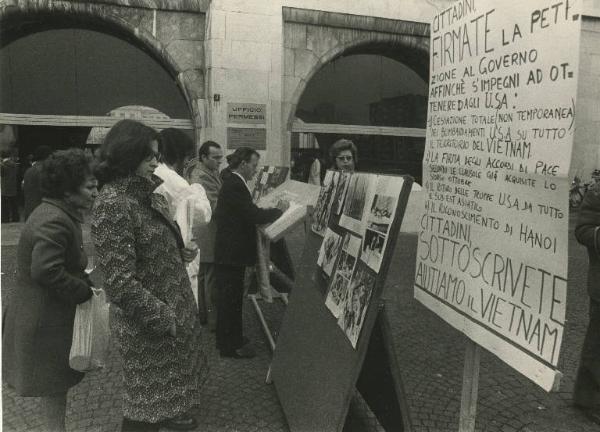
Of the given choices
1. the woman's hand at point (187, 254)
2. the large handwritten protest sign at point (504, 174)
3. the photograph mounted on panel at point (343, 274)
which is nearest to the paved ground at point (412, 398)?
the photograph mounted on panel at point (343, 274)

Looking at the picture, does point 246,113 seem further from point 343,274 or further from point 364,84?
point 343,274

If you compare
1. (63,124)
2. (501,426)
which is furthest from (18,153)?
(501,426)

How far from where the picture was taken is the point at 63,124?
955cm

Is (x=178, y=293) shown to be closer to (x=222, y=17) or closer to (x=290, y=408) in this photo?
(x=290, y=408)

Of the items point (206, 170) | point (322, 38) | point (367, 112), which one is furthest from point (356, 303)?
point (367, 112)

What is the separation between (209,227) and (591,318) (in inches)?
121

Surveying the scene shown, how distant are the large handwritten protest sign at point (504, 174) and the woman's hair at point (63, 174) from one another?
5.70 feet

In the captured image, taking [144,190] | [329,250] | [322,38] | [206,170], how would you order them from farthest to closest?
[322,38], [206,170], [329,250], [144,190]

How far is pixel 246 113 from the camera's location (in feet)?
30.8

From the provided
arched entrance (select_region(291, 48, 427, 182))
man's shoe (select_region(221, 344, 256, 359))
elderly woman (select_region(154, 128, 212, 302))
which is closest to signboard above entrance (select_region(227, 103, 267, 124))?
arched entrance (select_region(291, 48, 427, 182))

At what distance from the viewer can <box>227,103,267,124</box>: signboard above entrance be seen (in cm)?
931

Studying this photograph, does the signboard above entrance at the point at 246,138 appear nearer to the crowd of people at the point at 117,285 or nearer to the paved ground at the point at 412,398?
the paved ground at the point at 412,398

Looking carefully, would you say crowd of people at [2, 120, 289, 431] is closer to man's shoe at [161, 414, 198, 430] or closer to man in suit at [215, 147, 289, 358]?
man's shoe at [161, 414, 198, 430]

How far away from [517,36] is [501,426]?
7.31 feet
